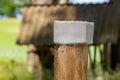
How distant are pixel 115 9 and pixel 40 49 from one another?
2.13 metres

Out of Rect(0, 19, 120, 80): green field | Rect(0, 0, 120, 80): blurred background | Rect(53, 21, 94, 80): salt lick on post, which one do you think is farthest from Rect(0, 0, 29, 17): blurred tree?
Rect(53, 21, 94, 80): salt lick on post

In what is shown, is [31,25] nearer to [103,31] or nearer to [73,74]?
[103,31]

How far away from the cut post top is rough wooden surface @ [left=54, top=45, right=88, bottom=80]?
54 mm

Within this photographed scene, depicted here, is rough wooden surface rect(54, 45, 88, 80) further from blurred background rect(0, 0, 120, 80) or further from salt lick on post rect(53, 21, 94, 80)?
blurred background rect(0, 0, 120, 80)

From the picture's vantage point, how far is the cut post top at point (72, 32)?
3.58 metres

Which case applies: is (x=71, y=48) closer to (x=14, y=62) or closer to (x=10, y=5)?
(x=14, y=62)

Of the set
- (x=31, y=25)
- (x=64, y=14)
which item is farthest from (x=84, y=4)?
(x=31, y=25)

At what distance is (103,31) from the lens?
33.5ft

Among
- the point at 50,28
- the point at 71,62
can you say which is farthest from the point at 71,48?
the point at 50,28

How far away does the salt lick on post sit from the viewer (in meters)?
3.59

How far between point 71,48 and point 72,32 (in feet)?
0.43

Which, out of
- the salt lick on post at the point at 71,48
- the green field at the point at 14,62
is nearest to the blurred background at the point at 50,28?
the green field at the point at 14,62

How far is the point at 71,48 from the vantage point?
12.0 ft

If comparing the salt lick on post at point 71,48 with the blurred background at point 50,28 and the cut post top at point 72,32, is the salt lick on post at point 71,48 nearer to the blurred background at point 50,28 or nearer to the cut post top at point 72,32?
the cut post top at point 72,32
